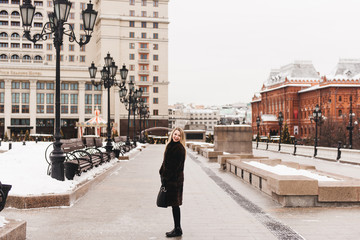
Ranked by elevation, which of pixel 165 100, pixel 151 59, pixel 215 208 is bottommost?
pixel 215 208

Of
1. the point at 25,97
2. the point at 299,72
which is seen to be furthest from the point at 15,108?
the point at 299,72

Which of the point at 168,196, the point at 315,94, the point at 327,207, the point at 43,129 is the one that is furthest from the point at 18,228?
the point at 315,94

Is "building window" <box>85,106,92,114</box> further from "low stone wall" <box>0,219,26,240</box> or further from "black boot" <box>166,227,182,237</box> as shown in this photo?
"low stone wall" <box>0,219,26,240</box>

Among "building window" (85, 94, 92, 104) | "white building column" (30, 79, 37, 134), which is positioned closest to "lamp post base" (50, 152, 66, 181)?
"white building column" (30, 79, 37, 134)

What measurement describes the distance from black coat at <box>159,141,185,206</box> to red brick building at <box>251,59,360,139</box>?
73.5 m

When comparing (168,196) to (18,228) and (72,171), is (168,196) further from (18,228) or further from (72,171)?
(72,171)

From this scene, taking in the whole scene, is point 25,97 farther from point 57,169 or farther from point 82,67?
point 57,169

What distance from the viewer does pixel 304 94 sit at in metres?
95.9

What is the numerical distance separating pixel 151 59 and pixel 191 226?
283 ft

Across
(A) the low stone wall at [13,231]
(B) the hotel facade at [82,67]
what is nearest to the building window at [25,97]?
(B) the hotel facade at [82,67]

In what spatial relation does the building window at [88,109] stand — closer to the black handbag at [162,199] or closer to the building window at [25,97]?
the building window at [25,97]

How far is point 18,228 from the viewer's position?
5328 millimetres

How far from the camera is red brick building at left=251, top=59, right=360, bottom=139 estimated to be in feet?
278

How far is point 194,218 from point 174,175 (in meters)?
1.67
